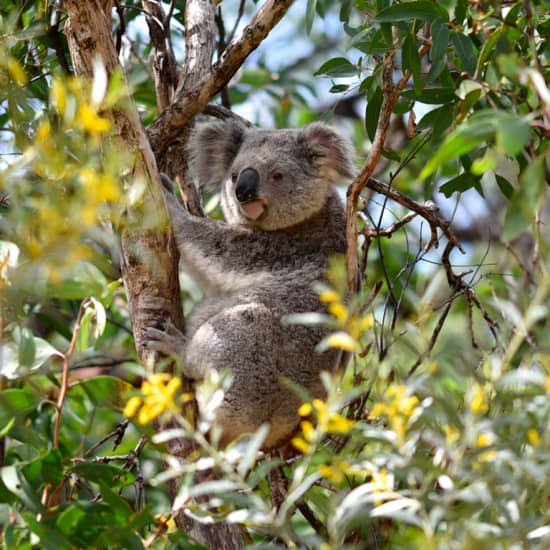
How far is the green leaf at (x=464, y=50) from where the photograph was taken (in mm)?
2393

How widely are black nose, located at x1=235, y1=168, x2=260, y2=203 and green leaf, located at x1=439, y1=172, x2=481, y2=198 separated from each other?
860 mm

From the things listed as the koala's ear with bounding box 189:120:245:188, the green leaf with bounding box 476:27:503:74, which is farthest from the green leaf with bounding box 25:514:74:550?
the koala's ear with bounding box 189:120:245:188

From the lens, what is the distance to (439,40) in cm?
234

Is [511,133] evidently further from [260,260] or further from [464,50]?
[260,260]

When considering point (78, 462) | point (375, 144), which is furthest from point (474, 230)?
point (78, 462)

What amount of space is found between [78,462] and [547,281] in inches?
56.5

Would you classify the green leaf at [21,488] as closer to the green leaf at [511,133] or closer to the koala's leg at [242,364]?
the koala's leg at [242,364]

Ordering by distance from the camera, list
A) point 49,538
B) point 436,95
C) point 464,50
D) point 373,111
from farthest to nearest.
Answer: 1. point 373,111
2. point 436,95
3. point 464,50
4. point 49,538

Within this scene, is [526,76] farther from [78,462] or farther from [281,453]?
[281,453]

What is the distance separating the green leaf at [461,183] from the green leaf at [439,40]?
21.3 inches

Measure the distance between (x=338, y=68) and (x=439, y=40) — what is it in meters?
0.64

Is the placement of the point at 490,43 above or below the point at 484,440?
above

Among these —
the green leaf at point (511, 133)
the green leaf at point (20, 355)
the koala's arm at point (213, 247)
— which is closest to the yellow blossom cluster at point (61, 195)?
the green leaf at point (20, 355)

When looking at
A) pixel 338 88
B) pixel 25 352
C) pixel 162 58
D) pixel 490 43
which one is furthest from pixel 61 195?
pixel 162 58
